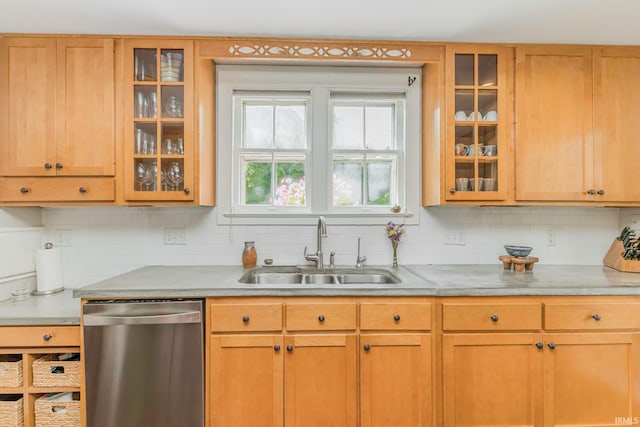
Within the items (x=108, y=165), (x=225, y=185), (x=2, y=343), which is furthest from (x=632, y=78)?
(x=2, y=343)

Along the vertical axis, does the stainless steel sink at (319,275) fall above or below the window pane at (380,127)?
below

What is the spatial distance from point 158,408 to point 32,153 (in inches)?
67.2

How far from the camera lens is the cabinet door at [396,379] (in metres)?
1.78

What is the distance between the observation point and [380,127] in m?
2.62

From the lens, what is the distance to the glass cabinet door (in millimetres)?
2207

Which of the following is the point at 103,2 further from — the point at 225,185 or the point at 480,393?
the point at 480,393

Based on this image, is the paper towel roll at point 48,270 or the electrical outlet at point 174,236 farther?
the electrical outlet at point 174,236

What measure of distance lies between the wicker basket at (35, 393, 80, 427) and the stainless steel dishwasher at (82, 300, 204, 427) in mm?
133

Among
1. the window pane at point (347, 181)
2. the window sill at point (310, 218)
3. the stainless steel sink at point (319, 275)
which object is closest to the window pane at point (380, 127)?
the window pane at point (347, 181)

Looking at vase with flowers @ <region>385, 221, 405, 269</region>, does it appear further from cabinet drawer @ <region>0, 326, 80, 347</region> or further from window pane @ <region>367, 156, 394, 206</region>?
cabinet drawer @ <region>0, 326, 80, 347</region>

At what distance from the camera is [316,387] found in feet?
5.82

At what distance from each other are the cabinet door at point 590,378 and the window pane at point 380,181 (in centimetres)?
134

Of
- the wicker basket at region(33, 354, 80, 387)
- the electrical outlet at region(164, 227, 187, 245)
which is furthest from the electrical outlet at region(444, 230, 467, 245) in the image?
the wicker basket at region(33, 354, 80, 387)

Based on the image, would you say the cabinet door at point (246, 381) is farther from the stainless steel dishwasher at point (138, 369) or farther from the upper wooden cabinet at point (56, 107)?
the upper wooden cabinet at point (56, 107)
